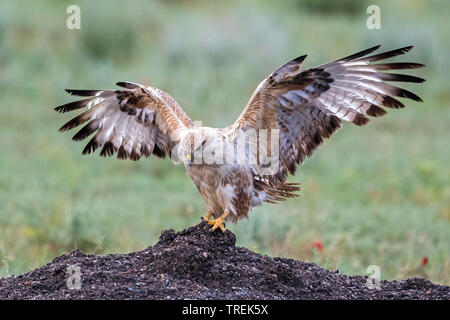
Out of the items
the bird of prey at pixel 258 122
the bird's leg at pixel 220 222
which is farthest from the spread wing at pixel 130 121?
the bird's leg at pixel 220 222

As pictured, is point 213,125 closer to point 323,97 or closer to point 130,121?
point 130,121

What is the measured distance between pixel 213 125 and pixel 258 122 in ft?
21.6

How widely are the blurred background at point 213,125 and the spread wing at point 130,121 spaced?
102 cm

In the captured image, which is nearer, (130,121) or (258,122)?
(258,122)

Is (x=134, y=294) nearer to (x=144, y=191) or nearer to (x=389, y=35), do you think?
(x=144, y=191)

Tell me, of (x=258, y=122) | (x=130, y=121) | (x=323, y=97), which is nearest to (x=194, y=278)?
(x=258, y=122)

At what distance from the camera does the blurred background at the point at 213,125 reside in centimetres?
886

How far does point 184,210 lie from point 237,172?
401 centimetres

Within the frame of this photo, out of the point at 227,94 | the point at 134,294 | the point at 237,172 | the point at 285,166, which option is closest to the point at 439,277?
the point at 285,166

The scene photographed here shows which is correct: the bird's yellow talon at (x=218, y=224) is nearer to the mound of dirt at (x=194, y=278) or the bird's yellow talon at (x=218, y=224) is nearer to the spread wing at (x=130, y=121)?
the mound of dirt at (x=194, y=278)

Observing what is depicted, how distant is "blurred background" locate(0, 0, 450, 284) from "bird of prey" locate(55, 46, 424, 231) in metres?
1.13

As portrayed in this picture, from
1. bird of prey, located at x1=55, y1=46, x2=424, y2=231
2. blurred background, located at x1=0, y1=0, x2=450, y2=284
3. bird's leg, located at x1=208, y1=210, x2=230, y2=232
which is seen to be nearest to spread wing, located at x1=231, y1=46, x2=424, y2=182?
bird of prey, located at x1=55, y1=46, x2=424, y2=231

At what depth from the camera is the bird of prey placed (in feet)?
19.3

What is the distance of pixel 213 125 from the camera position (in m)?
12.7
